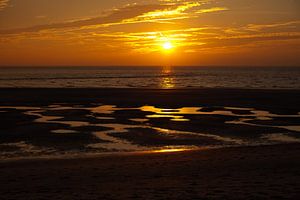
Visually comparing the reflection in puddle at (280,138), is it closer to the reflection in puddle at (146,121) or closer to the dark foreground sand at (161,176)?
the reflection in puddle at (146,121)

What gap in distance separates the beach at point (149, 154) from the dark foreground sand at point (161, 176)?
0.02m

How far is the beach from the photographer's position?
9.99m

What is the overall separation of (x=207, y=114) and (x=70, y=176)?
18697 mm

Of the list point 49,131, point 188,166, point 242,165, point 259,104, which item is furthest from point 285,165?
point 259,104

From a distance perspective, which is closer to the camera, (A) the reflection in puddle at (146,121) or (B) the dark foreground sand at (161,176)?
(B) the dark foreground sand at (161,176)

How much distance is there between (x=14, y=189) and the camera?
33.0 feet

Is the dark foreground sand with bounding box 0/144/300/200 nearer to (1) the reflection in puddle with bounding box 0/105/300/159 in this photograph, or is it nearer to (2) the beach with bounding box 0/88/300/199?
(2) the beach with bounding box 0/88/300/199

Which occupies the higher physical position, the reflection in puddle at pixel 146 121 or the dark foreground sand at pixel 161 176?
the dark foreground sand at pixel 161 176

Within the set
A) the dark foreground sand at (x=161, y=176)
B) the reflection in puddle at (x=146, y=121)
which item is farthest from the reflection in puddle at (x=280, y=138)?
the dark foreground sand at (x=161, y=176)

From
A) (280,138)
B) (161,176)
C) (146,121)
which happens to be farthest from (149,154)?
(146,121)

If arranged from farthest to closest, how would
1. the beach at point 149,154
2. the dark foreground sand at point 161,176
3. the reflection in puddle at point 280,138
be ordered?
the reflection in puddle at point 280,138 < the beach at point 149,154 < the dark foreground sand at point 161,176

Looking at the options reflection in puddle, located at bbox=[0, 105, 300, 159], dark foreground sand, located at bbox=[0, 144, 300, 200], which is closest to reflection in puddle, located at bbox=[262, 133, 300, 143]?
reflection in puddle, located at bbox=[0, 105, 300, 159]

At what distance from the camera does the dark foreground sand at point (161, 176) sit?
9.55 m

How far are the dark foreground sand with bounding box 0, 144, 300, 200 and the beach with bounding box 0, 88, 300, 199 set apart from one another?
23 mm
